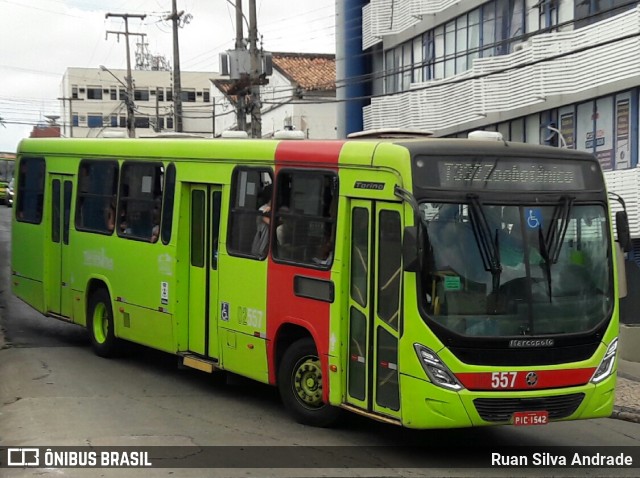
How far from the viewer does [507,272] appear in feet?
32.0

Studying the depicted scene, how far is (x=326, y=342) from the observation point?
1081 cm

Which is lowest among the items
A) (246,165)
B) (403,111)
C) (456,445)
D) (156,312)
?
(456,445)

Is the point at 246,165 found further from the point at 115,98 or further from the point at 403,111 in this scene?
the point at 115,98

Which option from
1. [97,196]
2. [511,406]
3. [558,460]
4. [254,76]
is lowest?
[558,460]

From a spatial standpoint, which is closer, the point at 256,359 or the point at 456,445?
the point at 456,445

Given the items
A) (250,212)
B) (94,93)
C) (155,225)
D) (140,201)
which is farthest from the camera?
(94,93)

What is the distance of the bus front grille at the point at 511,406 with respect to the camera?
958 cm

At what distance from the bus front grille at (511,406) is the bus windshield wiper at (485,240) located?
0.98 metres

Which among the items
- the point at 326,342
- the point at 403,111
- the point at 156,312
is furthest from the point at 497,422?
the point at 403,111

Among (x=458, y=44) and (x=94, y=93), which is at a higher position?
(x=94, y=93)

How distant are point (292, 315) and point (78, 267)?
236 inches

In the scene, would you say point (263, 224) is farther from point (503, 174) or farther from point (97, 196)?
point (97, 196)

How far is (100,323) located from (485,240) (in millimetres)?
7886

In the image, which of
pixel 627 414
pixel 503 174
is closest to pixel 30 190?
pixel 627 414
